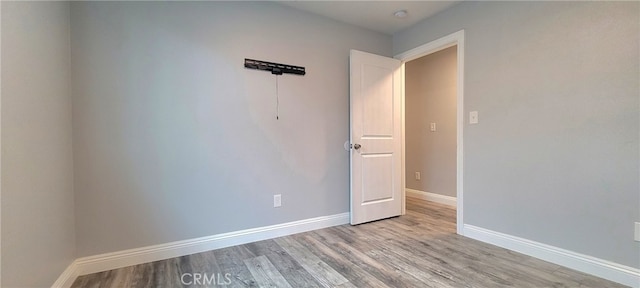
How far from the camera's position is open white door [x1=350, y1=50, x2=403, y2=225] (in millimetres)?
2908

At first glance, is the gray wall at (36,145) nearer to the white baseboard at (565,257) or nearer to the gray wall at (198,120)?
the gray wall at (198,120)

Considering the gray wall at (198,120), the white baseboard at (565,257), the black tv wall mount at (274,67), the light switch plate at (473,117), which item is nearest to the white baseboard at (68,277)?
the gray wall at (198,120)

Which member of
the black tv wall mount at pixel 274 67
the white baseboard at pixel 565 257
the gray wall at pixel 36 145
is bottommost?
the white baseboard at pixel 565 257

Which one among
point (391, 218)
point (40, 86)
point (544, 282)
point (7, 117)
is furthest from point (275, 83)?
point (544, 282)

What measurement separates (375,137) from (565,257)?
1.82m

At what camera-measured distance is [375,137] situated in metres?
3.04

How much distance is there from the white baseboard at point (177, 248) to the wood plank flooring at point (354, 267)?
0.18ft

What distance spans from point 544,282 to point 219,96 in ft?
8.77

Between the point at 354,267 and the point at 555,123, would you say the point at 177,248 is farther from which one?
the point at 555,123

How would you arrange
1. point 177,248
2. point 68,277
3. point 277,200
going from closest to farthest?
1. point 68,277
2. point 177,248
3. point 277,200

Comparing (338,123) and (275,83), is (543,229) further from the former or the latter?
(275,83)

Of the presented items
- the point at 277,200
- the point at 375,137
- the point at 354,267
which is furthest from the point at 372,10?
the point at 354,267

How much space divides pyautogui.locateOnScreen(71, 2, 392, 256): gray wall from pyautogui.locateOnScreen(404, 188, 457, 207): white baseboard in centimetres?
184

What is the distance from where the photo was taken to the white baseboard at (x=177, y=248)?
183 centimetres
